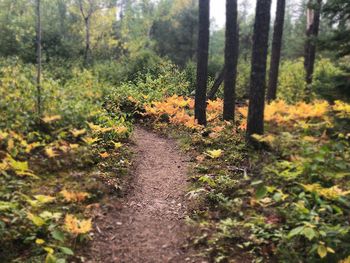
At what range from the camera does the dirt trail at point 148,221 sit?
16.7ft

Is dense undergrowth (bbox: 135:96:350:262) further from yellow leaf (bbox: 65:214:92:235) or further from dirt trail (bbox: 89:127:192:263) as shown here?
yellow leaf (bbox: 65:214:92:235)

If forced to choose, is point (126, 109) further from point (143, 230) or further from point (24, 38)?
point (24, 38)

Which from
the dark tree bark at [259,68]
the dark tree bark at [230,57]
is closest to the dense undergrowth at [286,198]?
the dark tree bark at [259,68]

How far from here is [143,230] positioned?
5.79 m

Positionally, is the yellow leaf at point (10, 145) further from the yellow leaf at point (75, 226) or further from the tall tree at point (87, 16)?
the tall tree at point (87, 16)

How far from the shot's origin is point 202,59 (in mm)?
11648

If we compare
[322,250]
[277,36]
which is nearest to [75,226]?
[322,250]

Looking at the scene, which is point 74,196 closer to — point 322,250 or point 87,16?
point 322,250

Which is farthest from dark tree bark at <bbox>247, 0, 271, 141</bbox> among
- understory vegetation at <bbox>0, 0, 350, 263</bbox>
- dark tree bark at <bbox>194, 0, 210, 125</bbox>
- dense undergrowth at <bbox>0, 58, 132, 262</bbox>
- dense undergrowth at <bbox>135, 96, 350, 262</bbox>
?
dark tree bark at <bbox>194, 0, 210, 125</bbox>

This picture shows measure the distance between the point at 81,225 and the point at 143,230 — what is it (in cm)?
121

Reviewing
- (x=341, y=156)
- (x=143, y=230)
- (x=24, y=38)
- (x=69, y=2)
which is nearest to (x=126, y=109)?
(x=143, y=230)

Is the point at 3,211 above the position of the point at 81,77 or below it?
below

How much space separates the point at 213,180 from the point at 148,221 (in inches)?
64.9

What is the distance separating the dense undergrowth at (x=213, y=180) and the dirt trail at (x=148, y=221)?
277 millimetres
